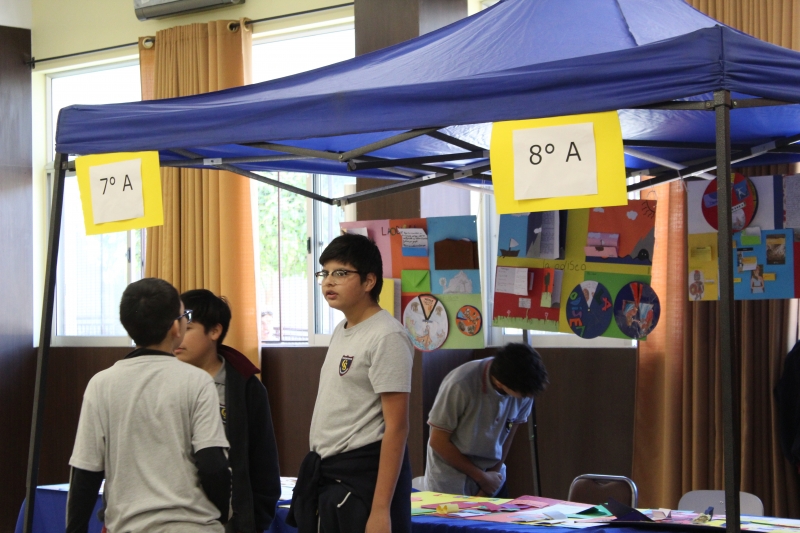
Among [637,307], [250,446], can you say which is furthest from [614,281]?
[250,446]

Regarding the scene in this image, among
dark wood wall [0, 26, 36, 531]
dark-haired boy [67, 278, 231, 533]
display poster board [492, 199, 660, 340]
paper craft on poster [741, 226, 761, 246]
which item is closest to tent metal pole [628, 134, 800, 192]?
display poster board [492, 199, 660, 340]

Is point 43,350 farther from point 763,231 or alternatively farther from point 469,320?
point 763,231

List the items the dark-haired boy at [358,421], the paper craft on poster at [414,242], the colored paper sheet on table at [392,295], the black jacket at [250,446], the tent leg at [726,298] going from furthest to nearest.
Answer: the colored paper sheet on table at [392,295]
the paper craft on poster at [414,242]
the black jacket at [250,446]
the dark-haired boy at [358,421]
the tent leg at [726,298]

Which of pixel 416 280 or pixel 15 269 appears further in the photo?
pixel 15 269

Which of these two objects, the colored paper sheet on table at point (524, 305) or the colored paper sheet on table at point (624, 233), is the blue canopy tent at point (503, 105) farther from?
the colored paper sheet on table at point (524, 305)

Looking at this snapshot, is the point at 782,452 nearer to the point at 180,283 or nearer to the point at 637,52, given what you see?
the point at 637,52

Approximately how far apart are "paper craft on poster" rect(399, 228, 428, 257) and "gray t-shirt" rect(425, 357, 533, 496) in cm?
53

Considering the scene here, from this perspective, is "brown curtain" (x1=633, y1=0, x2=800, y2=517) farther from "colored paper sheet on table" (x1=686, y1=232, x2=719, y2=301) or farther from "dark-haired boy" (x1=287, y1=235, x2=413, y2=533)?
"dark-haired boy" (x1=287, y1=235, x2=413, y2=533)

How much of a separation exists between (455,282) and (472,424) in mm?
582

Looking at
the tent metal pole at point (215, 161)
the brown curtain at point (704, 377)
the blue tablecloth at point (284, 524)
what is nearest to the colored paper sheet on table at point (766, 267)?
the brown curtain at point (704, 377)

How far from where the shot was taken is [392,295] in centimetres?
354

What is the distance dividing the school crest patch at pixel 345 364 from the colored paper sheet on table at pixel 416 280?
50.4 inches

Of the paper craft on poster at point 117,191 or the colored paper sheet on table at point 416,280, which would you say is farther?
the colored paper sheet on table at point 416,280

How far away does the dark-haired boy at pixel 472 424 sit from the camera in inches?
A: 122
